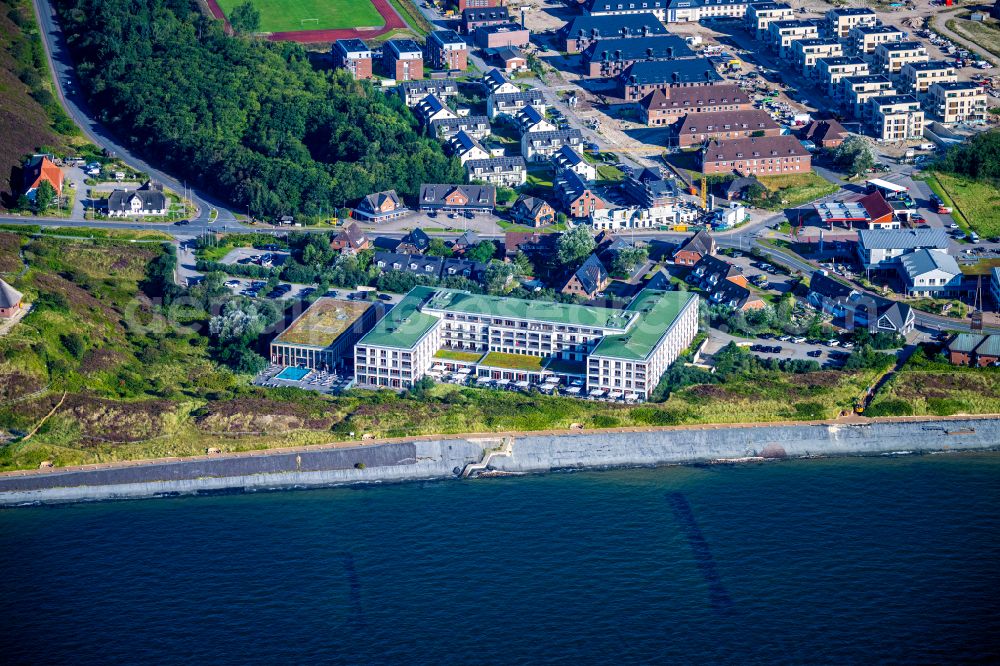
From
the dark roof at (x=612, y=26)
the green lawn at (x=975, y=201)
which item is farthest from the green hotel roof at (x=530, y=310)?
the dark roof at (x=612, y=26)

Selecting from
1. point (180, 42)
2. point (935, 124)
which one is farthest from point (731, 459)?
point (180, 42)

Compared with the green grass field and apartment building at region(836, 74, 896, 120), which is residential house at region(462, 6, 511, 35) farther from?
apartment building at region(836, 74, 896, 120)

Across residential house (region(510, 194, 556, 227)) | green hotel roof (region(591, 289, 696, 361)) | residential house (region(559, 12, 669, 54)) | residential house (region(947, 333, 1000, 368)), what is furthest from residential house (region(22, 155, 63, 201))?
residential house (region(947, 333, 1000, 368))

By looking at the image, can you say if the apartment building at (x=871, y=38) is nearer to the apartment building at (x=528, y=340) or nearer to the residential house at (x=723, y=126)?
the residential house at (x=723, y=126)

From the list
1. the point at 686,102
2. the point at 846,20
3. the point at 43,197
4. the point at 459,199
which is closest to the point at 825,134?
the point at 686,102

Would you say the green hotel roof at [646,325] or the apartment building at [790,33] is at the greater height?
the apartment building at [790,33]

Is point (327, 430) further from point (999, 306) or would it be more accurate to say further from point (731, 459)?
point (999, 306)
